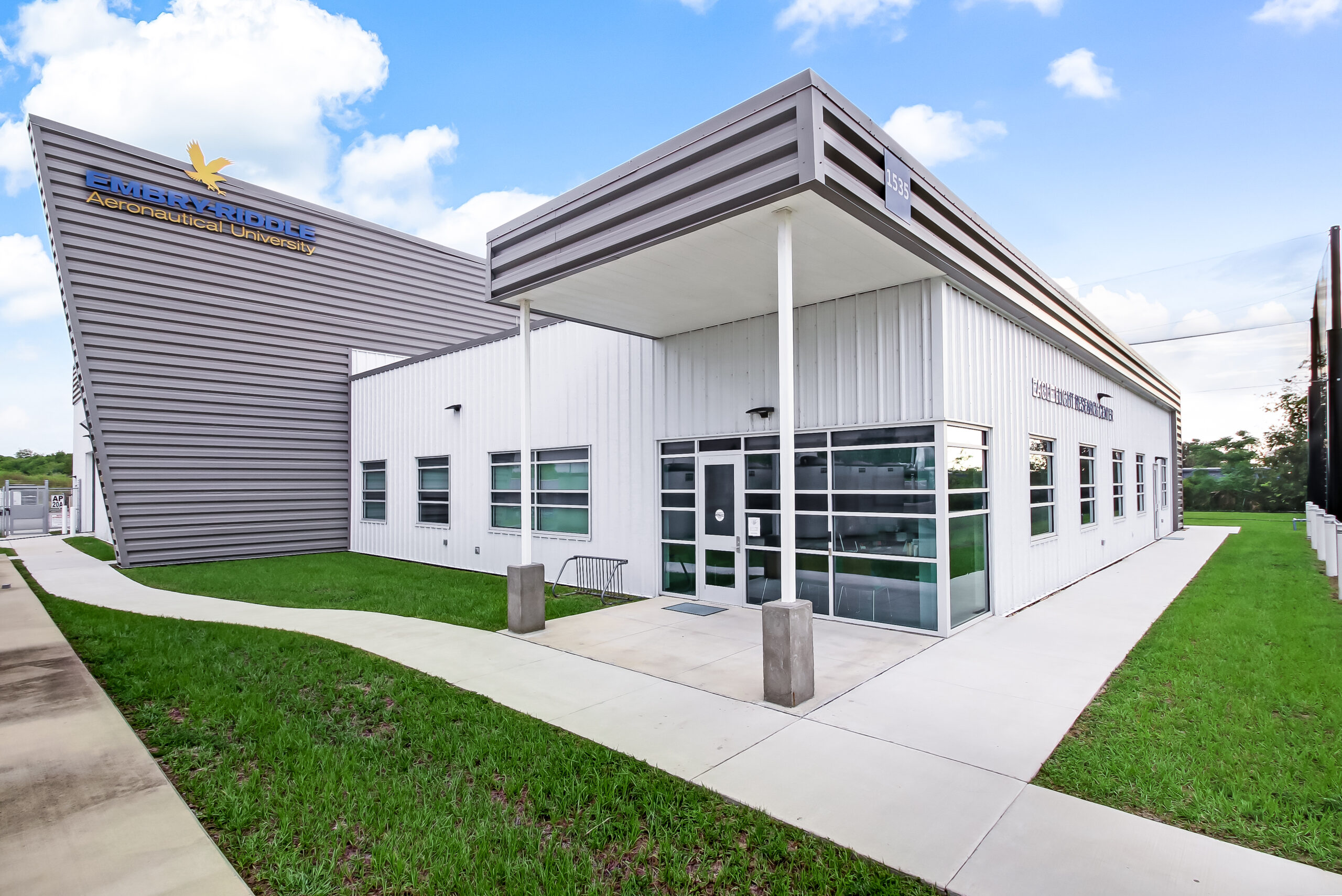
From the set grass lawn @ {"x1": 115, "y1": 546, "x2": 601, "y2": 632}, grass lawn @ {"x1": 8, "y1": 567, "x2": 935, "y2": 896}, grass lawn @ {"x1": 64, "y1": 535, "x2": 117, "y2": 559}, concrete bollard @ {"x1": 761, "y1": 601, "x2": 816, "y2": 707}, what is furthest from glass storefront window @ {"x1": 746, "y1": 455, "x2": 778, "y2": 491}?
grass lawn @ {"x1": 64, "y1": 535, "x2": 117, "y2": 559}

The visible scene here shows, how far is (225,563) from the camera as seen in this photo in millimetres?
14820

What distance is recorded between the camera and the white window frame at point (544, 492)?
1120cm

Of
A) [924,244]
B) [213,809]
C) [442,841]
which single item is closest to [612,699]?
[442,841]

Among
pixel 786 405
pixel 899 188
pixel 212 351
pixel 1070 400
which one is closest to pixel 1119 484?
pixel 1070 400

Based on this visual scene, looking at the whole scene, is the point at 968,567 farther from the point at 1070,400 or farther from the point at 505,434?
the point at 505,434

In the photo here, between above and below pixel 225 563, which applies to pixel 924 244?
above

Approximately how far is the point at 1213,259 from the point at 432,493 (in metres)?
24.9

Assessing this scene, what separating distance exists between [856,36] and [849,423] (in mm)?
10141

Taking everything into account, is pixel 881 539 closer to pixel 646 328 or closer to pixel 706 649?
pixel 706 649

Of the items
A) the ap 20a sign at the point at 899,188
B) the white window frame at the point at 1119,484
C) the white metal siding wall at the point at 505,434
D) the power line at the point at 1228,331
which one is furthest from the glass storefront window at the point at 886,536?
the power line at the point at 1228,331

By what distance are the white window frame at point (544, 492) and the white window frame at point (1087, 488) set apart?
341 inches

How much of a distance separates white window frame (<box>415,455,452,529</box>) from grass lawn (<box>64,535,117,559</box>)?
710 cm

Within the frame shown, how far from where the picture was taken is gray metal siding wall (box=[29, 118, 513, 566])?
13695 mm

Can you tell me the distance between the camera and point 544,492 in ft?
39.5
